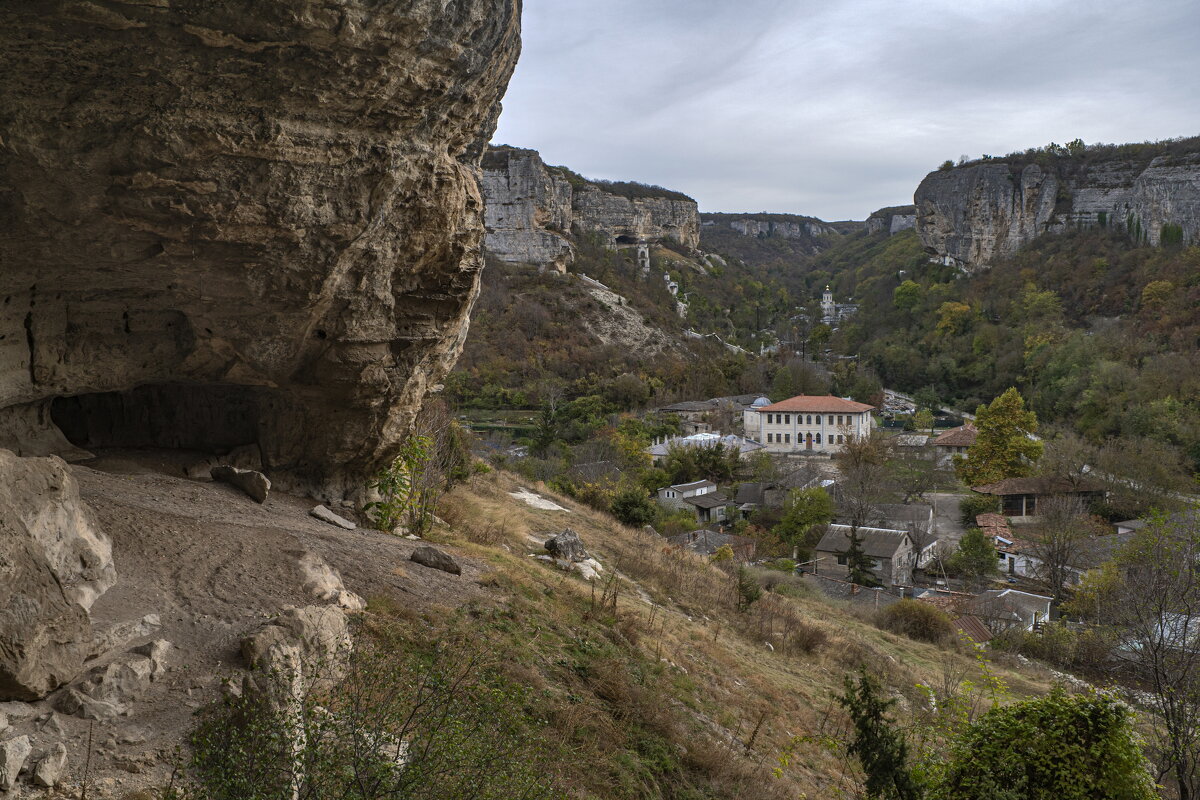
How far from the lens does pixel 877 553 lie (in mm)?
21500

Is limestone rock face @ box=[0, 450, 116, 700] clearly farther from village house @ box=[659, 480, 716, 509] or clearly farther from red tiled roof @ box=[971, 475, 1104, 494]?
red tiled roof @ box=[971, 475, 1104, 494]

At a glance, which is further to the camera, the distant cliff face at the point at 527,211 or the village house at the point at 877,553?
the distant cliff face at the point at 527,211

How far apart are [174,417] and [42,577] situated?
Answer: 13.6ft

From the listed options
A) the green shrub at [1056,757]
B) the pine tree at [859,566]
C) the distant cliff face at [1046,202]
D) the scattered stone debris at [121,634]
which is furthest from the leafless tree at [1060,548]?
the distant cliff face at [1046,202]

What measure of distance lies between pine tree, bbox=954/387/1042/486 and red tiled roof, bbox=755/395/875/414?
9.85 meters

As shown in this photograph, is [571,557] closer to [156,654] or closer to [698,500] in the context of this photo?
[156,654]

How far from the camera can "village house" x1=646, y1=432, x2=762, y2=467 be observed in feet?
111

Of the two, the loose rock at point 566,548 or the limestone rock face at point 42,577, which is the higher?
the limestone rock face at point 42,577

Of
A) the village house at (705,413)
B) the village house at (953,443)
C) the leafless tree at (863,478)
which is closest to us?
the leafless tree at (863,478)

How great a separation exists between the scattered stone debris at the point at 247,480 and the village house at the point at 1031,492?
84.4ft

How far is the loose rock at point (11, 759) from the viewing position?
259 cm

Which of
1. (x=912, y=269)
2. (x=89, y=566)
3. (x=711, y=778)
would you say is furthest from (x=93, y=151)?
(x=912, y=269)

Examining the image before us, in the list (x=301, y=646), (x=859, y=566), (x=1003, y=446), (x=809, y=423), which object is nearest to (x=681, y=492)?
(x=859, y=566)

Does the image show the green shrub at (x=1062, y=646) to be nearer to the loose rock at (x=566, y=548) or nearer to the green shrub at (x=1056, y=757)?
the loose rock at (x=566, y=548)
